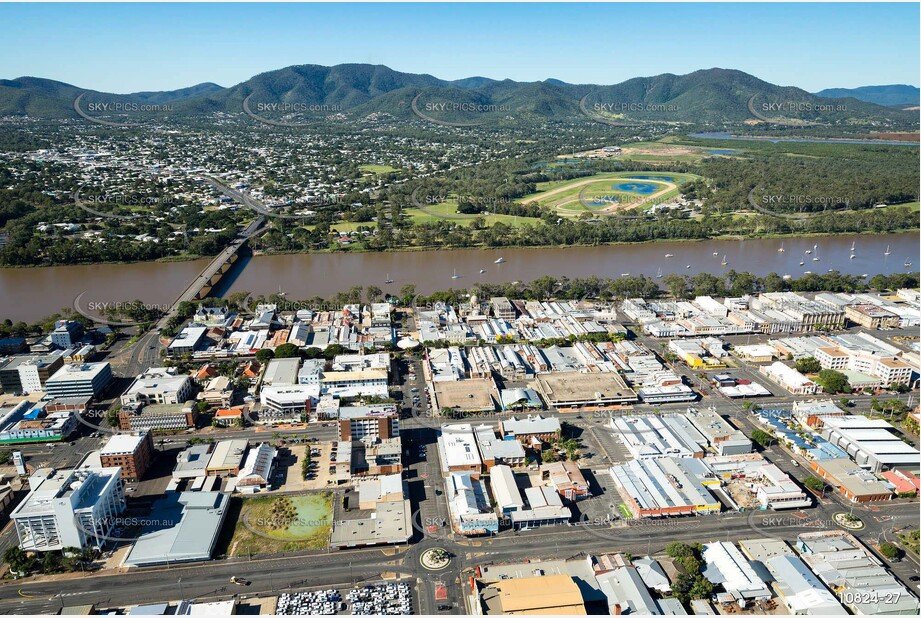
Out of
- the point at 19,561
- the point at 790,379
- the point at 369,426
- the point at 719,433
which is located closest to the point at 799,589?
the point at 719,433

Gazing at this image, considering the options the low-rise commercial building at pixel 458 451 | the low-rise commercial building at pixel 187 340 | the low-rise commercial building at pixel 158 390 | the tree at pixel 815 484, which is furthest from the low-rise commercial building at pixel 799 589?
the low-rise commercial building at pixel 187 340

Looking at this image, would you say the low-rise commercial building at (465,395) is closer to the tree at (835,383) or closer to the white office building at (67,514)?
the white office building at (67,514)

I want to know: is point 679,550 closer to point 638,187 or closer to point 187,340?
point 187,340

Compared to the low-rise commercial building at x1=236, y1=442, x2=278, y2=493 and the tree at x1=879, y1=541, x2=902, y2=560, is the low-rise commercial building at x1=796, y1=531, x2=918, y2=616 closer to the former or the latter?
the tree at x1=879, y1=541, x2=902, y2=560

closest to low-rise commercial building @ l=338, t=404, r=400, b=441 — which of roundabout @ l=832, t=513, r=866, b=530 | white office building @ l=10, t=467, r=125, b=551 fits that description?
white office building @ l=10, t=467, r=125, b=551

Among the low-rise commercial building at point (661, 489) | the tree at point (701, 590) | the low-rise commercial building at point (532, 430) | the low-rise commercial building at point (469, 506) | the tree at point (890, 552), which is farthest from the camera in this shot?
the low-rise commercial building at point (532, 430)

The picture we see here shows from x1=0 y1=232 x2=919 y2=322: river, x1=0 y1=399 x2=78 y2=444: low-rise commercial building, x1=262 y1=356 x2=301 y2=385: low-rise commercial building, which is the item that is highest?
x1=0 y1=232 x2=919 y2=322: river
